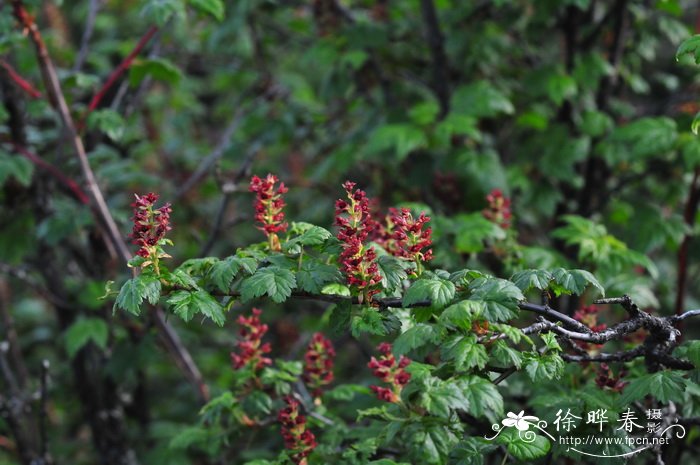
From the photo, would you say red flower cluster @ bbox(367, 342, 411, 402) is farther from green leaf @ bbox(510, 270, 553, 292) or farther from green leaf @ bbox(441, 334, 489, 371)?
green leaf @ bbox(510, 270, 553, 292)

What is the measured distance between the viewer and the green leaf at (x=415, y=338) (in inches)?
71.5

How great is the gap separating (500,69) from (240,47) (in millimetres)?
1878

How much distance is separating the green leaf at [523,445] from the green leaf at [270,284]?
2.22 feet

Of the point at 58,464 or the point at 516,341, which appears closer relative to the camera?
the point at 516,341

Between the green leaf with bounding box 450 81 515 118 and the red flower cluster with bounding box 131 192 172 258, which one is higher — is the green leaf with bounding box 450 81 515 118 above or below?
above

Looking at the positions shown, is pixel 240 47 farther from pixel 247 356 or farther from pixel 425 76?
pixel 247 356

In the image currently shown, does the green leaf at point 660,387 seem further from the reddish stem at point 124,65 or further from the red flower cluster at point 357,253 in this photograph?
the reddish stem at point 124,65

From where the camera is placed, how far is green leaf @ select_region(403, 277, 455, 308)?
5.68ft

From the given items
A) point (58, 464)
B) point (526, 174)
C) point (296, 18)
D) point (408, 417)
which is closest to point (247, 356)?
point (408, 417)

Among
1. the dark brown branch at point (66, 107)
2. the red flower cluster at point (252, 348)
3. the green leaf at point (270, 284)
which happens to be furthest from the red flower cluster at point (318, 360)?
the dark brown branch at point (66, 107)

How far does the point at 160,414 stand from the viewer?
482 centimetres

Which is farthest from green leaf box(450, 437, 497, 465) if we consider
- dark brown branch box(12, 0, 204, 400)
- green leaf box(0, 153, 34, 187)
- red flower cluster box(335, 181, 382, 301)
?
green leaf box(0, 153, 34, 187)

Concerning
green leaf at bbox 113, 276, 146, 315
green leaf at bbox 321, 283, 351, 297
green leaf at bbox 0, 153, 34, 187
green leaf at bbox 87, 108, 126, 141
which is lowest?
green leaf at bbox 321, 283, 351, 297

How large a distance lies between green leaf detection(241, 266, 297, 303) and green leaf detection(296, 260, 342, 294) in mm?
30
